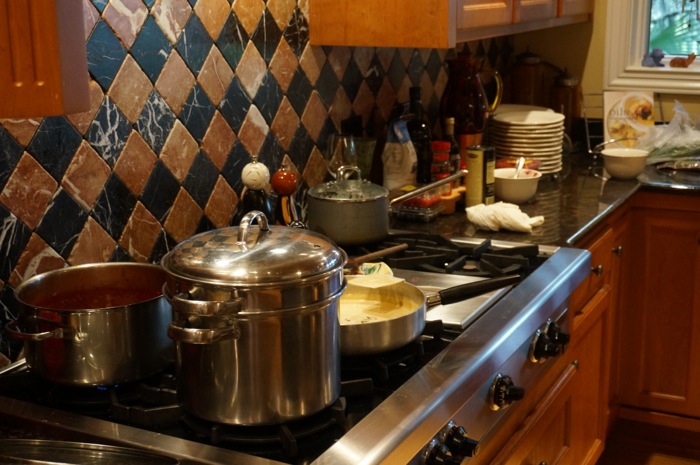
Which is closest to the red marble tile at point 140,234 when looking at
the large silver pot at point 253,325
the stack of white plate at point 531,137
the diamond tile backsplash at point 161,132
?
the diamond tile backsplash at point 161,132

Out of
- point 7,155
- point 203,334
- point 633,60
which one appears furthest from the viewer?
point 633,60

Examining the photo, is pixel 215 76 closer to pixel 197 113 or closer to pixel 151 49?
pixel 197 113

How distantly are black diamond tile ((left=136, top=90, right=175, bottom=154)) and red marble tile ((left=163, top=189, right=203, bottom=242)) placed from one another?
13cm

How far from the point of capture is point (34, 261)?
1691 millimetres

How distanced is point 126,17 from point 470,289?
89cm

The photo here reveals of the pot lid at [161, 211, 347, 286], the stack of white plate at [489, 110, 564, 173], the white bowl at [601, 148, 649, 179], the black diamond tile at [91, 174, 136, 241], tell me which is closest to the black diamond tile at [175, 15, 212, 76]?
the black diamond tile at [91, 174, 136, 241]

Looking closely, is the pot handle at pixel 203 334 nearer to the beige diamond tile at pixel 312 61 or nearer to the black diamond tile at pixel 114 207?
the black diamond tile at pixel 114 207

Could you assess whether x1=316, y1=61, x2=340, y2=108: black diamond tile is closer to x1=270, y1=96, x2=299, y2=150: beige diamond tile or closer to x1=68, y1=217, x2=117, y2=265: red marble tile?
x1=270, y1=96, x2=299, y2=150: beige diamond tile

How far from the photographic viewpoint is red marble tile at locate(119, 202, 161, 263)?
1.90 m

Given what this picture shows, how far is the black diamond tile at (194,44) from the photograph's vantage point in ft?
6.63

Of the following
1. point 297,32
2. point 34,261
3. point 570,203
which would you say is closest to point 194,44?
point 297,32

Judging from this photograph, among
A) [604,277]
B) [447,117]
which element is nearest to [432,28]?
[447,117]

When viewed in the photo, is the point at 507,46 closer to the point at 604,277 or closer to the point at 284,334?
the point at 604,277

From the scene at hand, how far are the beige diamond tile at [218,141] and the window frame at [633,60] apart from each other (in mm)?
2116
